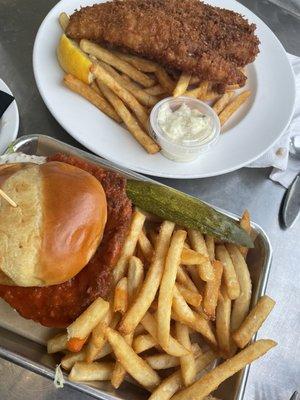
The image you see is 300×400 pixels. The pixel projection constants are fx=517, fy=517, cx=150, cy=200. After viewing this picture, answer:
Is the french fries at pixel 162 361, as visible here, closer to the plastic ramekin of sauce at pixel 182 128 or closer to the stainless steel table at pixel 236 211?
the stainless steel table at pixel 236 211

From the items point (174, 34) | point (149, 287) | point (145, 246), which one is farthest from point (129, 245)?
point (174, 34)

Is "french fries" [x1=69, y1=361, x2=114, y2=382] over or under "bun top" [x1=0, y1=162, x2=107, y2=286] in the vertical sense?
under

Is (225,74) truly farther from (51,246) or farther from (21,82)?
(51,246)

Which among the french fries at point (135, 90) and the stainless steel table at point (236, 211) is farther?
the french fries at point (135, 90)

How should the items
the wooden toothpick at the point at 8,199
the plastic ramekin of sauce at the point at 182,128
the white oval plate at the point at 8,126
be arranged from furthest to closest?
1. the plastic ramekin of sauce at the point at 182,128
2. the white oval plate at the point at 8,126
3. the wooden toothpick at the point at 8,199

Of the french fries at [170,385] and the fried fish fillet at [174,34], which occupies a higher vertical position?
the fried fish fillet at [174,34]

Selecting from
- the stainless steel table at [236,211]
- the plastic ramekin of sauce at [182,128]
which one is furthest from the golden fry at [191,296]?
the plastic ramekin of sauce at [182,128]

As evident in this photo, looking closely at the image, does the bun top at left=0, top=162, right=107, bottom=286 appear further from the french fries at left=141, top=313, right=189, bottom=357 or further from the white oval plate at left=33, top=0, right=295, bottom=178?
the white oval plate at left=33, top=0, right=295, bottom=178

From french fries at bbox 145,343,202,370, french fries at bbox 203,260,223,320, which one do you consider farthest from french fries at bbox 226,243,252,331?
french fries at bbox 145,343,202,370
